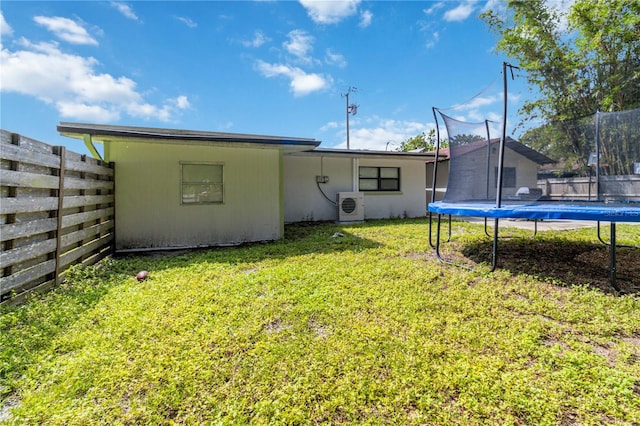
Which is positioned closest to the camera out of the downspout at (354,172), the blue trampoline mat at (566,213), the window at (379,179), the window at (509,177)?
the blue trampoline mat at (566,213)

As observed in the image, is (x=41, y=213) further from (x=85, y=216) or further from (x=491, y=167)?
(x=491, y=167)

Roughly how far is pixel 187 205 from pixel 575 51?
46.7 ft

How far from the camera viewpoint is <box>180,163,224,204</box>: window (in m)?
5.62

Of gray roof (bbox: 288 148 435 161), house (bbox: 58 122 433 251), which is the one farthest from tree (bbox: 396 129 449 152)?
house (bbox: 58 122 433 251)

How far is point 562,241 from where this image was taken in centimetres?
553

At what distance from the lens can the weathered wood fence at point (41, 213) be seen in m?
2.44

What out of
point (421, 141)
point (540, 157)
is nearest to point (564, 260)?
point (540, 157)

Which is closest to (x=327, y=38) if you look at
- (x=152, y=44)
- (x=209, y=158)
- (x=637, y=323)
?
(x=152, y=44)

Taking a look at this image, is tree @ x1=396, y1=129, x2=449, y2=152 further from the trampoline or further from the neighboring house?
the neighboring house

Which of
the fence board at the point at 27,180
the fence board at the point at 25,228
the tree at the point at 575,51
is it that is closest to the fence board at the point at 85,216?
the fence board at the point at 25,228

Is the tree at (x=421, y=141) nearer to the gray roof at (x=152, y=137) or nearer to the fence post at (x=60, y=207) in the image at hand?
the gray roof at (x=152, y=137)

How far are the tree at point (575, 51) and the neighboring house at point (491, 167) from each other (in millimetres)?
3108

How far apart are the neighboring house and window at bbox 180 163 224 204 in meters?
4.52

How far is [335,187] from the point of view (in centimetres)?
951
